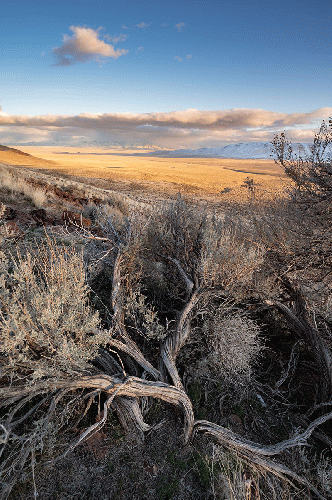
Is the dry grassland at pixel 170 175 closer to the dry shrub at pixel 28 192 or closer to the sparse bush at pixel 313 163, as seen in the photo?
the sparse bush at pixel 313 163

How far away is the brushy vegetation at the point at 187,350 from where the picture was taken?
2.53 metres

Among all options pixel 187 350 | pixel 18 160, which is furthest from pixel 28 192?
pixel 18 160

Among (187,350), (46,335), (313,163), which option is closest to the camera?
(46,335)

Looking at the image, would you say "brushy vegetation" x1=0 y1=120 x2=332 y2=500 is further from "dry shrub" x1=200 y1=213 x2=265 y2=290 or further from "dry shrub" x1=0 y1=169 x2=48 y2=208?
"dry shrub" x1=0 y1=169 x2=48 y2=208

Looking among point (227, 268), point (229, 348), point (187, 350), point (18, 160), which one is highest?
point (18, 160)

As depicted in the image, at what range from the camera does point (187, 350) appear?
13.1 ft

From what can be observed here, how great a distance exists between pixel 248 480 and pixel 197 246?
3.31 metres

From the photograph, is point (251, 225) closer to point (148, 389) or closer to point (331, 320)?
point (331, 320)

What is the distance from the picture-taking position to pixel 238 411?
3.75m

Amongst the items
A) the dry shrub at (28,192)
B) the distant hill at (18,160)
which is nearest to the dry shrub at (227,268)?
the dry shrub at (28,192)

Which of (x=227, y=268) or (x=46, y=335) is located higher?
(x=227, y=268)

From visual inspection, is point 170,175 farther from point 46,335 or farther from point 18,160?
point 46,335

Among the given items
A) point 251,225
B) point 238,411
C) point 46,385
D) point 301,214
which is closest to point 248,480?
point 238,411

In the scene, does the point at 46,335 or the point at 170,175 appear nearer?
the point at 46,335
